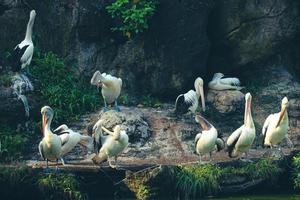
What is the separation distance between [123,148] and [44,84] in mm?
4076

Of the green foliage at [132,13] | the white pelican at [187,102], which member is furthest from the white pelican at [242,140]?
the green foliage at [132,13]

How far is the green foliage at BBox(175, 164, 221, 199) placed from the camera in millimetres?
17000

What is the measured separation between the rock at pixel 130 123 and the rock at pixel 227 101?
2.15 meters

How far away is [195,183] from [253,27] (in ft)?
20.3

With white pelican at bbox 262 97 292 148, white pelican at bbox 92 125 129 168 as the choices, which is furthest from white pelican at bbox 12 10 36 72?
white pelican at bbox 262 97 292 148

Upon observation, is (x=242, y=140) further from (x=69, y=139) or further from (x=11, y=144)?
(x=11, y=144)

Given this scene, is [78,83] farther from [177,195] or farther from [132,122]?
[177,195]

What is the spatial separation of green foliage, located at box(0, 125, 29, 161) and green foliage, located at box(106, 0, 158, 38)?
154 inches

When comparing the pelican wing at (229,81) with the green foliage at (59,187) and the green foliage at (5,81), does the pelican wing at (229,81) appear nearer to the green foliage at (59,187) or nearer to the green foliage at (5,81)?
the green foliage at (5,81)

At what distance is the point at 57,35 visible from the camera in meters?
21.7

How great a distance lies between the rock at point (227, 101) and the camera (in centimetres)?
2072

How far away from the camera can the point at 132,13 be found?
69.4 ft

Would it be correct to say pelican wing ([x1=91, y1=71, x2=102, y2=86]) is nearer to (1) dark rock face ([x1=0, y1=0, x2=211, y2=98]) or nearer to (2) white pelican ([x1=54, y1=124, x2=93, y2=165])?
(1) dark rock face ([x1=0, y1=0, x2=211, y2=98])

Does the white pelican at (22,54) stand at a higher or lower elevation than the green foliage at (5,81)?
higher
